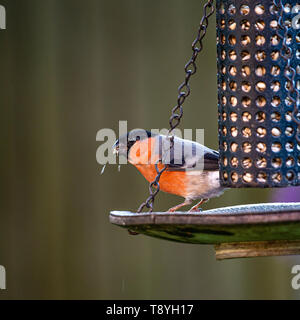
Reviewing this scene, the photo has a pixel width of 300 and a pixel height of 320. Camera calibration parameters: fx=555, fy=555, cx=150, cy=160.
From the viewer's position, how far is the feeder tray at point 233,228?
1.46 meters

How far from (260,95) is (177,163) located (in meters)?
0.76

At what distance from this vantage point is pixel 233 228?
1.51m

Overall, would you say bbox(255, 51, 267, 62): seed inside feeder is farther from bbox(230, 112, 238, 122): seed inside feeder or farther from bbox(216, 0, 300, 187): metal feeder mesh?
bbox(230, 112, 238, 122): seed inside feeder

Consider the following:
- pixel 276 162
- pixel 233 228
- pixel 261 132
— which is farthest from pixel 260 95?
pixel 233 228

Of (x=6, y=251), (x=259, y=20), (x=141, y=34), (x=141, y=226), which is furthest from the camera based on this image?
(x=141, y=34)

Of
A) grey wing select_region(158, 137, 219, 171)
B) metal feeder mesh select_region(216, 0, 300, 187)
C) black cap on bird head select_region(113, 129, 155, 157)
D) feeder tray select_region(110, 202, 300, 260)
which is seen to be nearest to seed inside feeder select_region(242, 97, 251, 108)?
metal feeder mesh select_region(216, 0, 300, 187)

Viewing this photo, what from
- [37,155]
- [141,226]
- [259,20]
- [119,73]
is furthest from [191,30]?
[141,226]

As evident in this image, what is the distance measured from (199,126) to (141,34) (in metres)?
0.78

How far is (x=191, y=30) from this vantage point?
13.1 feet

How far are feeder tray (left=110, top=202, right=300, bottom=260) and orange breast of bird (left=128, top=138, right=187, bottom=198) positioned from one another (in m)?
0.73

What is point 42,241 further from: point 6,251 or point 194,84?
point 194,84

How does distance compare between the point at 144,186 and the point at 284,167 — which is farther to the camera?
the point at 144,186

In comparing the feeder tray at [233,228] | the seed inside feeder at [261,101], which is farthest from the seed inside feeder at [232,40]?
the feeder tray at [233,228]

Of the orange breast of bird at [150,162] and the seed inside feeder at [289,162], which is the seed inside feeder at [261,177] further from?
the orange breast of bird at [150,162]
